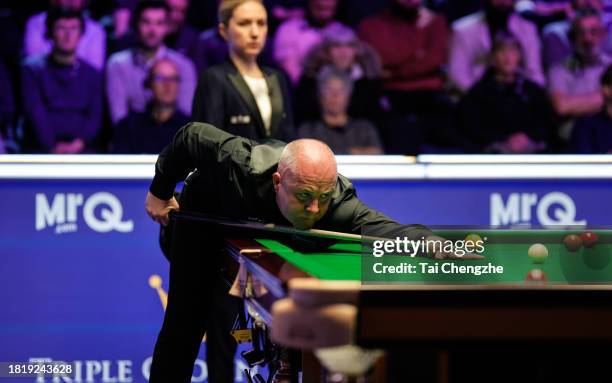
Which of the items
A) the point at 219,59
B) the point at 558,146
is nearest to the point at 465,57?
the point at 558,146

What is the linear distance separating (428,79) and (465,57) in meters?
0.28

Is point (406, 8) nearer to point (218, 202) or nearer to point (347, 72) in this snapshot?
point (347, 72)

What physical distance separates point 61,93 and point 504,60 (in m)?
2.77

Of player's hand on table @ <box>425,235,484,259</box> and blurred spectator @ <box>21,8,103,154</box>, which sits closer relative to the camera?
player's hand on table @ <box>425,235,484,259</box>

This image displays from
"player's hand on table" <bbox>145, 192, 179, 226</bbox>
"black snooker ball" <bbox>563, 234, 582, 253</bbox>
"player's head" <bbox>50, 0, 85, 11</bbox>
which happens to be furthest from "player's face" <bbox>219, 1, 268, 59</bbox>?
"black snooker ball" <bbox>563, 234, 582, 253</bbox>

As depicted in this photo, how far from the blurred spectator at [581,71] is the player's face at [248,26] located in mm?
2702

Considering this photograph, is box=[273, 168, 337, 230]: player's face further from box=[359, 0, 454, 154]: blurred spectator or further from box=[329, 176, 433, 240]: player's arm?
box=[359, 0, 454, 154]: blurred spectator

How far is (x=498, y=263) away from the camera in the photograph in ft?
10.2

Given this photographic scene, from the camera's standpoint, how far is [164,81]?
6.61 meters

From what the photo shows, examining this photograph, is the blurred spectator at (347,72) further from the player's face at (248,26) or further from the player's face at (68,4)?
the player's face at (248,26)

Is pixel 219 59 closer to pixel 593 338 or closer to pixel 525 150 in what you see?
pixel 525 150

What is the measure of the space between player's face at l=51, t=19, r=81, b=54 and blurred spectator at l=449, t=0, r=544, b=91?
7.70 feet

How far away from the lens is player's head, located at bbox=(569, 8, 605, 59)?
24.0 feet

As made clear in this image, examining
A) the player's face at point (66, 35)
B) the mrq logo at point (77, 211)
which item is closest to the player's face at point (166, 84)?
the player's face at point (66, 35)
